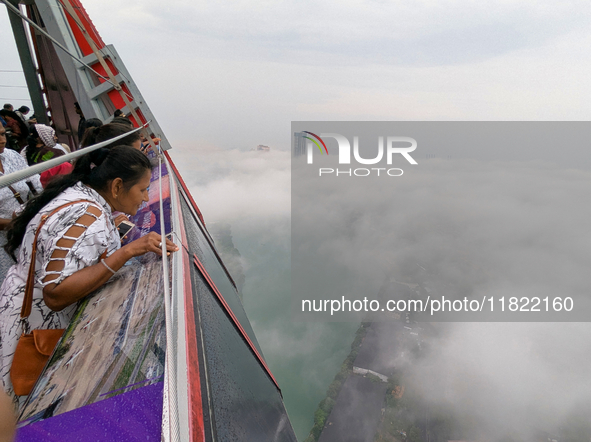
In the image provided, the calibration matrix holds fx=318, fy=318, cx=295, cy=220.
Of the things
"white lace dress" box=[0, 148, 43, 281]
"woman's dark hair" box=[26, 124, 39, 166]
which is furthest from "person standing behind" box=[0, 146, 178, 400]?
"woman's dark hair" box=[26, 124, 39, 166]

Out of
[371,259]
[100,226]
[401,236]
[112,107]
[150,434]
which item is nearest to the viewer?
[150,434]

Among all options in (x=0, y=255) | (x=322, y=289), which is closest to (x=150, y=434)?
(x=0, y=255)

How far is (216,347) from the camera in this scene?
1246mm

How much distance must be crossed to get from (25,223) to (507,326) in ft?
289

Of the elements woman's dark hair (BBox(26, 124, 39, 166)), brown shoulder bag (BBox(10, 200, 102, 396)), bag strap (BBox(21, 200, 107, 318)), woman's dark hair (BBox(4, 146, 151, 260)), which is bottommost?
brown shoulder bag (BBox(10, 200, 102, 396))

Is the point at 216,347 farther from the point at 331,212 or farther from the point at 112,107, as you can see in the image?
the point at 331,212

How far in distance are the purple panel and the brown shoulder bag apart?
1.40ft

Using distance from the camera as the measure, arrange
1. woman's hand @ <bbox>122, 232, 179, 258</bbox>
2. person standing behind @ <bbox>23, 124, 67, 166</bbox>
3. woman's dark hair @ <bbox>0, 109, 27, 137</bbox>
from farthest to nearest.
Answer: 1. woman's dark hair @ <bbox>0, 109, 27, 137</bbox>
2. person standing behind @ <bbox>23, 124, 67, 166</bbox>
3. woman's hand @ <bbox>122, 232, 179, 258</bbox>

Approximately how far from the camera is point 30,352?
108 cm

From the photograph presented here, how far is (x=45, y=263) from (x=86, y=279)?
0.44 ft

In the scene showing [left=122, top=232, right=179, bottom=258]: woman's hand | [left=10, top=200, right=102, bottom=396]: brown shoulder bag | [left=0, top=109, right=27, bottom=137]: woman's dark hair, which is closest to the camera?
[left=10, top=200, right=102, bottom=396]: brown shoulder bag

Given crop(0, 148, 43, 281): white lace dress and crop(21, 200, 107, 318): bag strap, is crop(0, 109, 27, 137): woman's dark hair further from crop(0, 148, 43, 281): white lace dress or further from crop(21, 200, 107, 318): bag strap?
crop(21, 200, 107, 318): bag strap

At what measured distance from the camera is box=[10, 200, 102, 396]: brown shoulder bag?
1062 millimetres

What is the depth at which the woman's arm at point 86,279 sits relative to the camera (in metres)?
1.09
